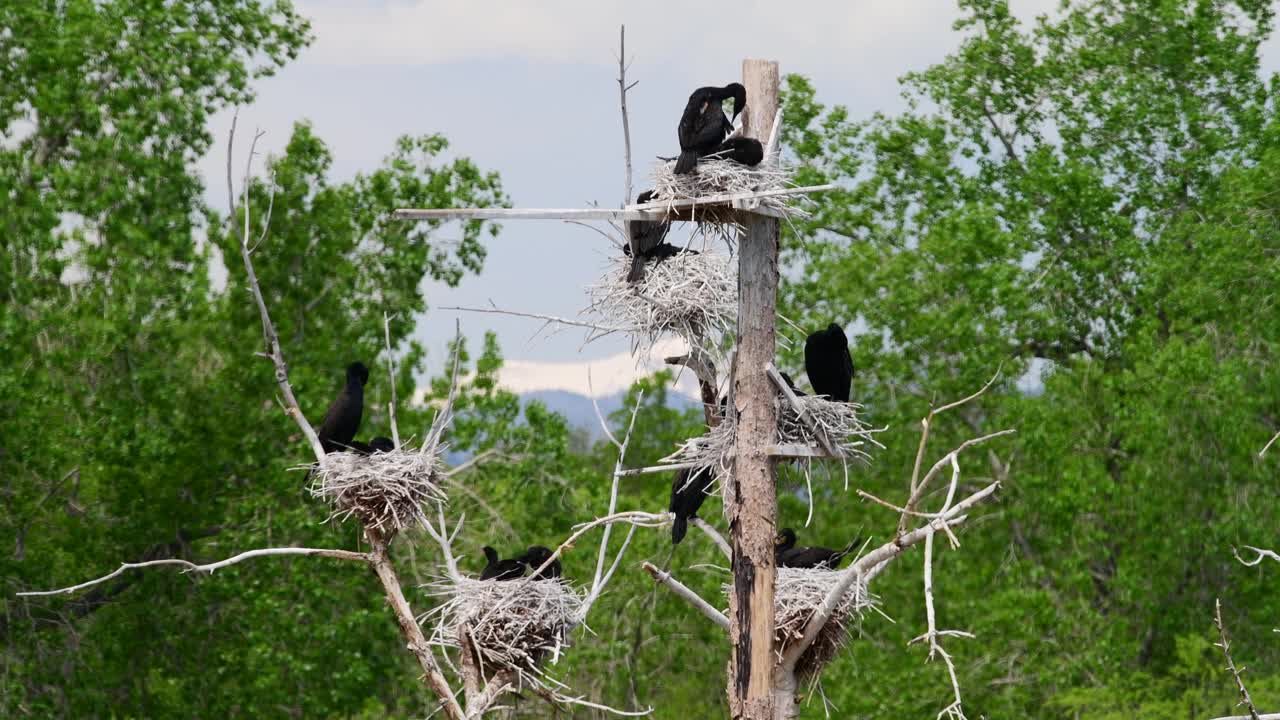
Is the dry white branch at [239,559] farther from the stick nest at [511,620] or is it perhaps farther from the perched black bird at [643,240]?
the perched black bird at [643,240]

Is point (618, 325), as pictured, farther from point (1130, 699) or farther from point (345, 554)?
point (1130, 699)

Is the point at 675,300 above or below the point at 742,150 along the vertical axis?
below

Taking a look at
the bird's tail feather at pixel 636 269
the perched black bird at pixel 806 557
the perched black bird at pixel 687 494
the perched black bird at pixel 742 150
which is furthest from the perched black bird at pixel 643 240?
the perched black bird at pixel 806 557

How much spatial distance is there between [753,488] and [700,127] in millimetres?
2032

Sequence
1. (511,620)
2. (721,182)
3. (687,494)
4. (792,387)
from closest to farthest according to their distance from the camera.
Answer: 1. (721,182)
2. (792,387)
3. (687,494)
4. (511,620)

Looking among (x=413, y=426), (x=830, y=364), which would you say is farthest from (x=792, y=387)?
(x=413, y=426)

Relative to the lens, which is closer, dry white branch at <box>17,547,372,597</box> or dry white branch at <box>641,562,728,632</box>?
dry white branch at <box>17,547,372,597</box>

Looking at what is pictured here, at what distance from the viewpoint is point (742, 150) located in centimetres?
967

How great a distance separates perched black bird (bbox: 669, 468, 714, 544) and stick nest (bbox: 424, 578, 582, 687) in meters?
1.04

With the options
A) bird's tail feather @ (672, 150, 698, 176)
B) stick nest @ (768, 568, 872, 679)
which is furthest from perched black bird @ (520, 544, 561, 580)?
bird's tail feather @ (672, 150, 698, 176)

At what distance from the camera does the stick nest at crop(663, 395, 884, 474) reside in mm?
9906

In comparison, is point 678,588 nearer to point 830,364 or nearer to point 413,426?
point 830,364

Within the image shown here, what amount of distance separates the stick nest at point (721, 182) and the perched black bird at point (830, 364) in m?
0.97

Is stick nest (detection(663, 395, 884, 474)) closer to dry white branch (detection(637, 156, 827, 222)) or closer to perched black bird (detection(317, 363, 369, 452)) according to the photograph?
dry white branch (detection(637, 156, 827, 222))
